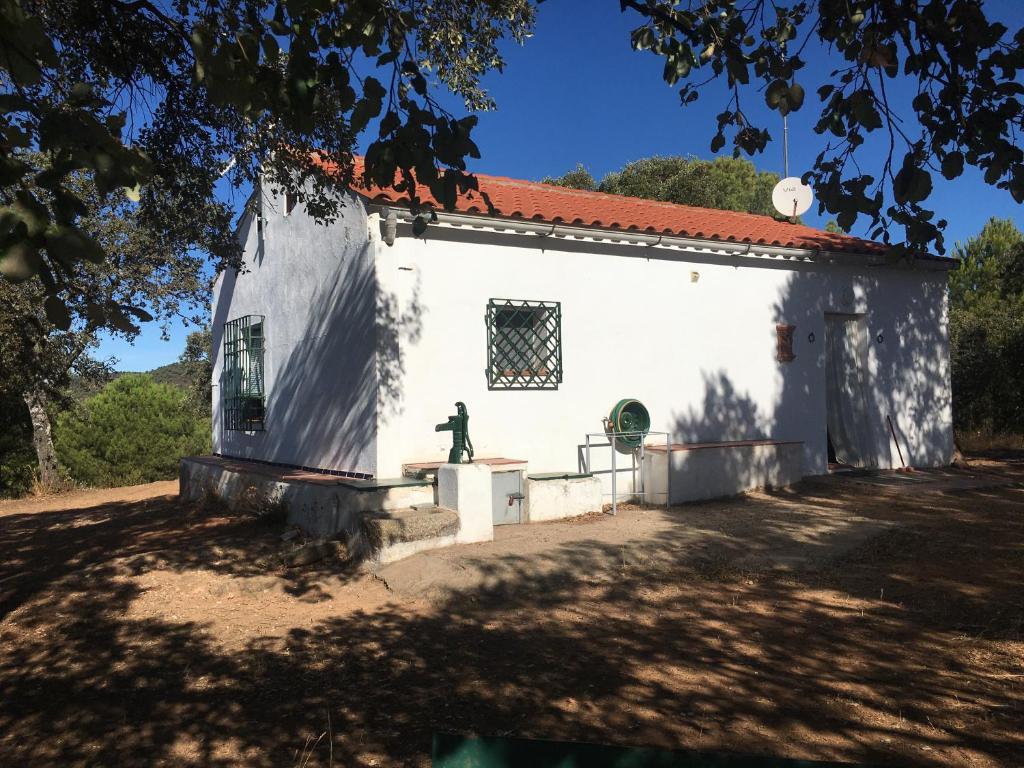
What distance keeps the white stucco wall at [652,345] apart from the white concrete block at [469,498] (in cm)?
100

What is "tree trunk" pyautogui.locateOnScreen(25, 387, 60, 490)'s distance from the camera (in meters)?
16.7

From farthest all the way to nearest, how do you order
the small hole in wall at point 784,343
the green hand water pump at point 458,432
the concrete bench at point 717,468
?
the small hole in wall at point 784,343, the concrete bench at point 717,468, the green hand water pump at point 458,432

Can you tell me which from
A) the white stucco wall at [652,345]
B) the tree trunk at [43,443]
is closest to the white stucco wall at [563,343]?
the white stucco wall at [652,345]

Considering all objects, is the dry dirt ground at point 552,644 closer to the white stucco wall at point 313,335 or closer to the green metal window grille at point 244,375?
the white stucco wall at point 313,335

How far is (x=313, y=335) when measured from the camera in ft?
30.4

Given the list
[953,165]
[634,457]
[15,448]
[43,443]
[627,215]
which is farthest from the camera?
[15,448]

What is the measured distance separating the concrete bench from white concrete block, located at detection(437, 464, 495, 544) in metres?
2.62

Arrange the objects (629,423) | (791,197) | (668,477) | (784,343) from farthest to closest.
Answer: (791,197) → (784,343) → (629,423) → (668,477)

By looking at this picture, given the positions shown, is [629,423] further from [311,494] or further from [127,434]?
[127,434]

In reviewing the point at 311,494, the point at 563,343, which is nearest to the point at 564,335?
the point at 563,343

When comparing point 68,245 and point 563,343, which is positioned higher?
point 563,343

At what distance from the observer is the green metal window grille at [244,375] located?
36.6ft

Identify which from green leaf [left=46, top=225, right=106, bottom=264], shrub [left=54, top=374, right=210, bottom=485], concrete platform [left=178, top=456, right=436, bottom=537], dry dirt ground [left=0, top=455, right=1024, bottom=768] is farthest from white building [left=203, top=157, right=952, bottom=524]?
shrub [left=54, top=374, right=210, bottom=485]

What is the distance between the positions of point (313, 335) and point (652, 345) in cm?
418
